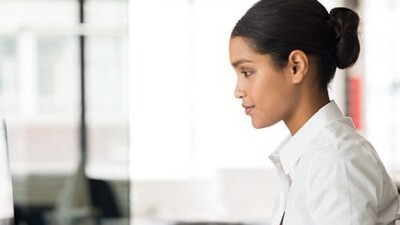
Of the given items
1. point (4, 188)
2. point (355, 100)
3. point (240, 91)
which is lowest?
point (355, 100)

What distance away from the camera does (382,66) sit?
23.3 feet

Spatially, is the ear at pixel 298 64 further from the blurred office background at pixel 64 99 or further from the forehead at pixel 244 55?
the blurred office background at pixel 64 99

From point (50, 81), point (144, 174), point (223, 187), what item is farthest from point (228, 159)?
point (50, 81)

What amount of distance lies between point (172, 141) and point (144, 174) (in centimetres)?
50

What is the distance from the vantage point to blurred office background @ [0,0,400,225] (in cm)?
303

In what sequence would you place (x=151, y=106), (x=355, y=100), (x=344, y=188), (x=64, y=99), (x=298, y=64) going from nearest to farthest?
1. (x=344, y=188)
2. (x=298, y=64)
3. (x=64, y=99)
4. (x=151, y=106)
5. (x=355, y=100)

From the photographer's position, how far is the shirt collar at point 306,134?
1.30 metres

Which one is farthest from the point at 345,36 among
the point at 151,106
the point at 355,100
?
the point at 355,100

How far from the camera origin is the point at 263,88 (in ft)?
4.23

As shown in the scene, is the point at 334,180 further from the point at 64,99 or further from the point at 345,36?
the point at 64,99

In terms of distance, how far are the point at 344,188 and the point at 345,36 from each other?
30 centimetres

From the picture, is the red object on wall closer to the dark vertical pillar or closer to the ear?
the dark vertical pillar

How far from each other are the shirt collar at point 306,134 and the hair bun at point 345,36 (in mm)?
80

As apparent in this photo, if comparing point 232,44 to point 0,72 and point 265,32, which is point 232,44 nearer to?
point 265,32
